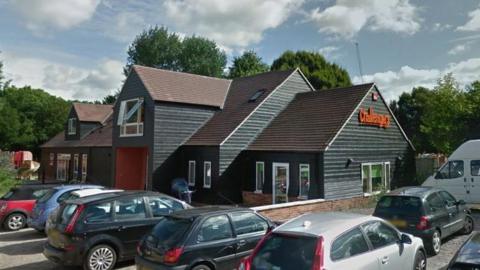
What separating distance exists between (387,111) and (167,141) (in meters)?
12.4

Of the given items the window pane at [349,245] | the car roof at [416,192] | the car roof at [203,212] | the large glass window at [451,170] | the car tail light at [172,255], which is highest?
the large glass window at [451,170]

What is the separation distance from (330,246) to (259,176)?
1528cm

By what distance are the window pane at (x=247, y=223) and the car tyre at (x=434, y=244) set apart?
4218 mm

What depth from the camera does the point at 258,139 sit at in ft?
71.4

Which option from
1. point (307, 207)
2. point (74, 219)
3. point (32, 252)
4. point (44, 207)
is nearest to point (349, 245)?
point (74, 219)

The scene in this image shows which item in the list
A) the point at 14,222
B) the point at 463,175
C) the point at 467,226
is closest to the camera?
the point at 467,226

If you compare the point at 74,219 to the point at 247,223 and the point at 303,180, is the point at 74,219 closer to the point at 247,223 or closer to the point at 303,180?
the point at 247,223

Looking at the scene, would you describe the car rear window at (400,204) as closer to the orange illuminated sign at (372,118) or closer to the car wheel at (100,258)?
the car wheel at (100,258)

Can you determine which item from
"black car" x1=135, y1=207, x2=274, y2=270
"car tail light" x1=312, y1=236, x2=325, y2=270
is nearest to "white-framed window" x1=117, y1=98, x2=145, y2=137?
"black car" x1=135, y1=207, x2=274, y2=270

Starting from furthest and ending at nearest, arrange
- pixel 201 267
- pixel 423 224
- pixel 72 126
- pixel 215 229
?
1. pixel 72 126
2. pixel 423 224
3. pixel 215 229
4. pixel 201 267

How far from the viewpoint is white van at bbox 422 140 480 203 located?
16531 mm

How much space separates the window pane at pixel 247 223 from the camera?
8055 millimetres

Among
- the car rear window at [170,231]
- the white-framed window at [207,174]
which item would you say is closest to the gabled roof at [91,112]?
the white-framed window at [207,174]

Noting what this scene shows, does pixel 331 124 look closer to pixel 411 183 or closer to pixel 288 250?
pixel 411 183
